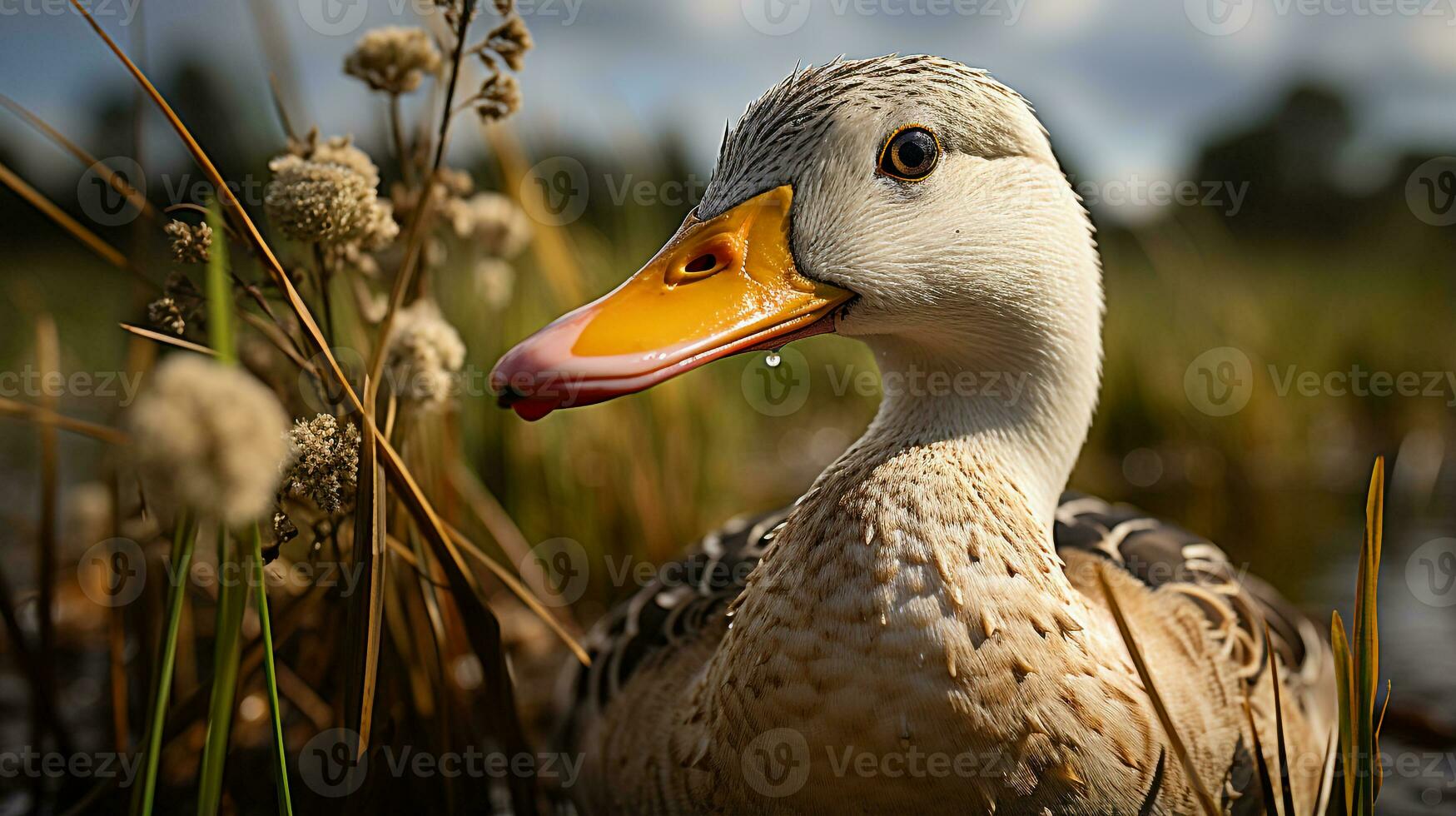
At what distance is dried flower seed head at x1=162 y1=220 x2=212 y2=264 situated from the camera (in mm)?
1328

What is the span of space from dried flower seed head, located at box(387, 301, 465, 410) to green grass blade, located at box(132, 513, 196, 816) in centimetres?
52

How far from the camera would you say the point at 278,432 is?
780 mm

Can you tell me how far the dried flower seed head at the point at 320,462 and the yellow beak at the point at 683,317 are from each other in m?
0.28

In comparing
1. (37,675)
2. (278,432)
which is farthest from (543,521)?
(278,432)

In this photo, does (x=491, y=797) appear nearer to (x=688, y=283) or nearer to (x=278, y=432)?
(x=688, y=283)

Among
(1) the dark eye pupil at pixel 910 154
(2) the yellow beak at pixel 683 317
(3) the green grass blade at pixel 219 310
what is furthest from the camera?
(1) the dark eye pupil at pixel 910 154

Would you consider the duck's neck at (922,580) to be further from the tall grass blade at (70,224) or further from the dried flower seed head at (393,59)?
the tall grass blade at (70,224)

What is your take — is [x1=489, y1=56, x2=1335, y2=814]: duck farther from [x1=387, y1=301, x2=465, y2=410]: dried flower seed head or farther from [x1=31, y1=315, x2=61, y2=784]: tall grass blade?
[x1=31, y1=315, x2=61, y2=784]: tall grass blade

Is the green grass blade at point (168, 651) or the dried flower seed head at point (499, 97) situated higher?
the dried flower seed head at point (499, 97)

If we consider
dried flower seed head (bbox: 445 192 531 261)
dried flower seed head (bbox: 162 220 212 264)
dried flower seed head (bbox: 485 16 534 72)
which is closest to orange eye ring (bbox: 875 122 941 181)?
dried flower seed head (bbox: 485 16 534 72)

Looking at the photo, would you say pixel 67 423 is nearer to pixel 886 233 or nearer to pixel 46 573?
pixel 46 573

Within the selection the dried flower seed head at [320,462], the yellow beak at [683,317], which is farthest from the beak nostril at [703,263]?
the dried flower seed head at [320,462]

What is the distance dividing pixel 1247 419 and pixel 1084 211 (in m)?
3.80

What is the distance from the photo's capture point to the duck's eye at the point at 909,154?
1558 millimetres
